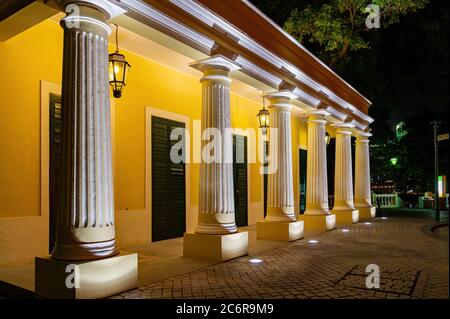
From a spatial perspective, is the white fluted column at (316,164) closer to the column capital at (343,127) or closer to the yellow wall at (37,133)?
the column capital at (343,127)

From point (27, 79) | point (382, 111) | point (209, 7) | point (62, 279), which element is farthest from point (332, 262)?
point (382, 111)

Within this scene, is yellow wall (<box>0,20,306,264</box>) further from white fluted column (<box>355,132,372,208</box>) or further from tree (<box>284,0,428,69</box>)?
white fluted column (<box>355,132,372,208</box>)

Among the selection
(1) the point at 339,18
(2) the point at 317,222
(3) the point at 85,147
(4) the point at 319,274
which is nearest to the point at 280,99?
(2) the point at 317,222

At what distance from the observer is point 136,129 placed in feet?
29.0

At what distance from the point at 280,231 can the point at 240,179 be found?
11.7ft

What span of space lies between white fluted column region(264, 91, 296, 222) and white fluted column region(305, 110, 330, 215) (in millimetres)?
2188

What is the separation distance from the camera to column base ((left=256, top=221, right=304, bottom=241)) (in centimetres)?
944

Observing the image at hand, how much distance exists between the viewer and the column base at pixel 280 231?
944 centimetres

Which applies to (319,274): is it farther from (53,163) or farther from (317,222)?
(317,222)

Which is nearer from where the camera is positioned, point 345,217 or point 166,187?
point 166,187

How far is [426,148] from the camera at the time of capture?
89.8ft

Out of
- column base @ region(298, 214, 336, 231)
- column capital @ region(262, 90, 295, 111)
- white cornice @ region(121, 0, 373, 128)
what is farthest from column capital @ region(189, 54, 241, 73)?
column base @ region(298, 214, 336, 231)

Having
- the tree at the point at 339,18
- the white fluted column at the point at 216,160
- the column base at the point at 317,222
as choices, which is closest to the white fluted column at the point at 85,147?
the white fluted column at the point at 216,160
